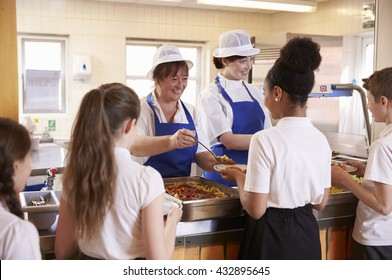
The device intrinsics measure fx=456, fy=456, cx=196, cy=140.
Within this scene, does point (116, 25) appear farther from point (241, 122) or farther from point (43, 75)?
point (241, 122)

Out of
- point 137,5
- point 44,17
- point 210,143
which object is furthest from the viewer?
point 137,5

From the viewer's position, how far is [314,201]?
6.07 ft

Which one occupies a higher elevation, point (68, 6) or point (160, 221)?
point (68, 6)

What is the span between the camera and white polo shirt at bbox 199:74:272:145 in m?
2.89

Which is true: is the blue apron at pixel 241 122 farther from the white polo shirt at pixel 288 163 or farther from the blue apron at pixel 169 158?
the white polo shirt at pixel 288 163

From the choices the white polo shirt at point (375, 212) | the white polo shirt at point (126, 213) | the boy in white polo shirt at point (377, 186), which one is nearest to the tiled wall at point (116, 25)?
the boy in white polo shirt at point (377, 186)

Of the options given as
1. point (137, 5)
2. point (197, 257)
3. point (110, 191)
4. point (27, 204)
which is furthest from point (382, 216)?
point (137, 5)

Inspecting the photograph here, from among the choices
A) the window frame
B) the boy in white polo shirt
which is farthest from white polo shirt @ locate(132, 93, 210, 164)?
the window frame

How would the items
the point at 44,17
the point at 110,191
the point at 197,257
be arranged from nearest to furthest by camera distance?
the point at 110,191 → the point at 197,257 → the point at 44,17

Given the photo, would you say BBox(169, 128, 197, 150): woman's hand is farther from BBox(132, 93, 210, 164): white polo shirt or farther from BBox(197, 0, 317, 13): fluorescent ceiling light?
BBox(197, 0, 317, 13): fluorescent ceiling light

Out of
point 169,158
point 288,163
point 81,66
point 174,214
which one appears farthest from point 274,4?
point 174,214

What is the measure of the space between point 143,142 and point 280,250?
960mm

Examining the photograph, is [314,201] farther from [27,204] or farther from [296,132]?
[27,204]

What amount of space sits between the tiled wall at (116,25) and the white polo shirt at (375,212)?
3.71 meters
